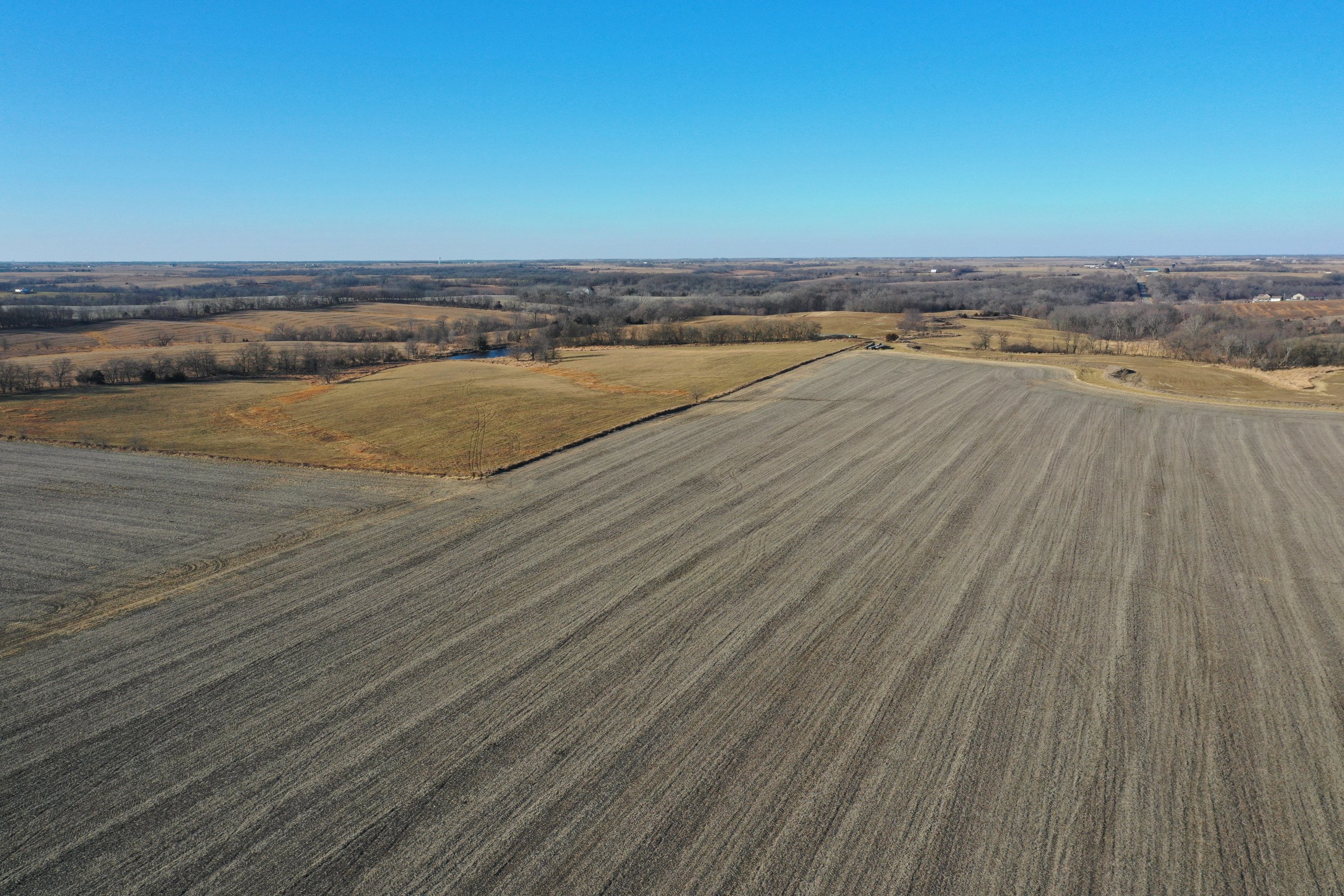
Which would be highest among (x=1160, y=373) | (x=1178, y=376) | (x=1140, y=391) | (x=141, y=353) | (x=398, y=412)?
(x=141, y=353)

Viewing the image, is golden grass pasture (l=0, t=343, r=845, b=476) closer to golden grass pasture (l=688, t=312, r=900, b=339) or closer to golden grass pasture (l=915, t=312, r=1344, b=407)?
golden grass pasture (l=915, t=312, r=1344, b=407)

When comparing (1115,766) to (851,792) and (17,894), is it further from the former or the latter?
(17,894)

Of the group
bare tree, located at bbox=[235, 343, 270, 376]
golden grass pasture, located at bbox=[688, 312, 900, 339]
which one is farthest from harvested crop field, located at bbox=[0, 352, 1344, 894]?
golden grass pasture, located at bbox=[688, 312, 900, 339]

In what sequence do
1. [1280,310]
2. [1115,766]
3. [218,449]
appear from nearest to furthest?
[1115,766] → [218,449] → [1280,310]

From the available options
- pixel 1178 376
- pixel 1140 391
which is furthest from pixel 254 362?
pixel 1178 376

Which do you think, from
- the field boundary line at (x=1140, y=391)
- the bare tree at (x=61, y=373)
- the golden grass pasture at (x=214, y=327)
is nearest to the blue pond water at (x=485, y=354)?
the golden grass pasture at (x=214, y=327)

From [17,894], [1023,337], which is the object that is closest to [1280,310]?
[1023,337]

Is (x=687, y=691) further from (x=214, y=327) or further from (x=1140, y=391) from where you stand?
(x=214, y=327)
